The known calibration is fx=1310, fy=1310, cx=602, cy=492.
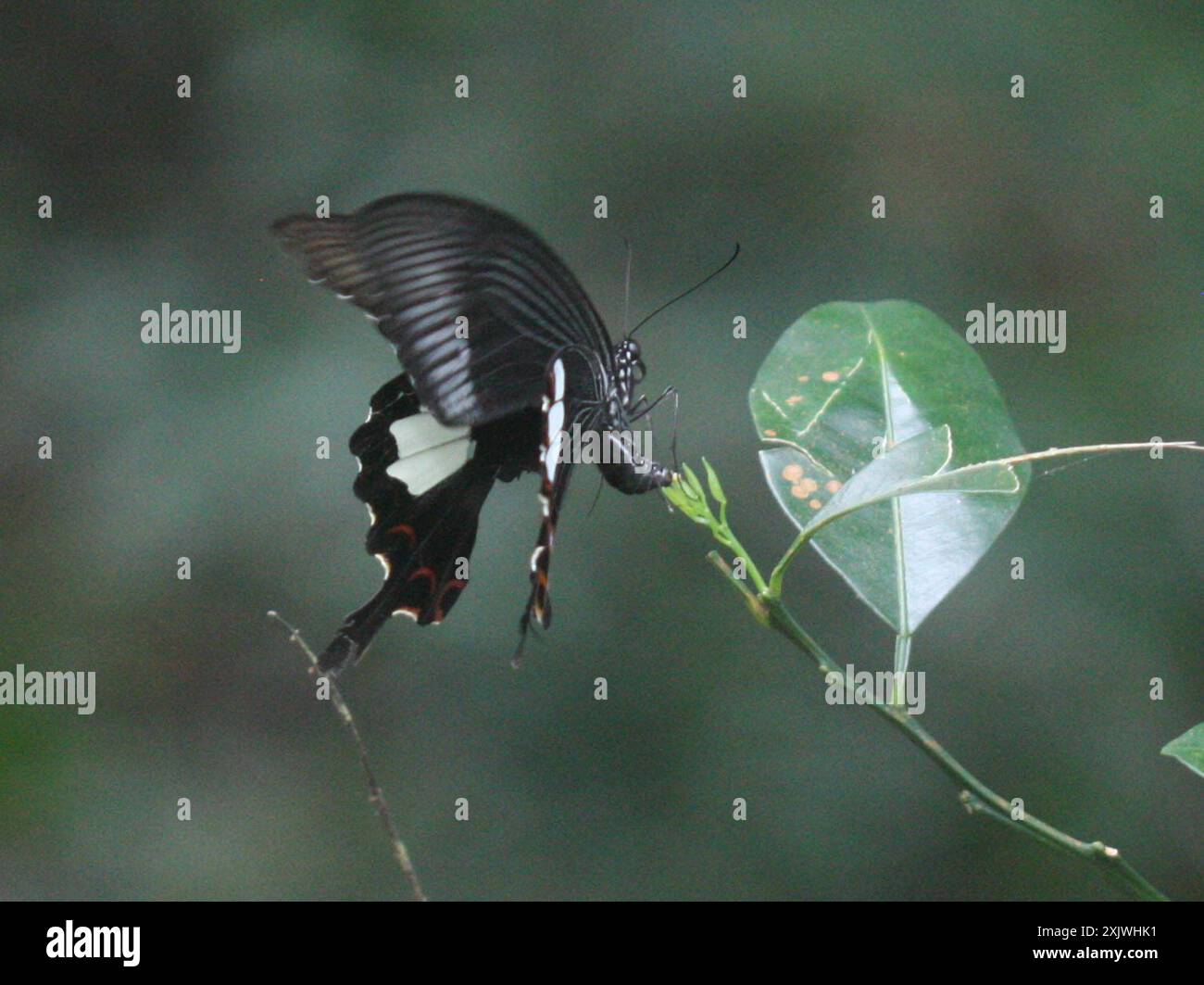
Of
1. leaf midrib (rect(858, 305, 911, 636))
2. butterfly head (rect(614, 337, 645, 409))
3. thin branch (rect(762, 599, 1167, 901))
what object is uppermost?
butterfly head (rect(614, 337, 645, 409))

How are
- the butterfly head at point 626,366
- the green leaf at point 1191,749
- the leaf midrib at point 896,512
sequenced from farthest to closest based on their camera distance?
the butterfly head at point 626,366 < the leaf midrib at point 896,512 < the green leaf at point 1191,749

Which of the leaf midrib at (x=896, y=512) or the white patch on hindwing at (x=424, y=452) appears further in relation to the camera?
the white patch on hindwing at (x=424, y=452)

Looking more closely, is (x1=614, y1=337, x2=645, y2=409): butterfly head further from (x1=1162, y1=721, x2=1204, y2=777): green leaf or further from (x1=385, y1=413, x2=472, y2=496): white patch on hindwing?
(x1=1162, y1=721, x2=1204, y2=777): green leaf

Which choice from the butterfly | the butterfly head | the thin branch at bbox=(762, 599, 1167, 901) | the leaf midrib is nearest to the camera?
the thin branch at bbox=(762, 599, 1167, 901)

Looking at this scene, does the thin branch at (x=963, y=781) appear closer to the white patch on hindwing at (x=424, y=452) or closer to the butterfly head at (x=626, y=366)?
the butterfly head at (x=626, y=366)

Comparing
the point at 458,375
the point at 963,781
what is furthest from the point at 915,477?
the point at 458,375

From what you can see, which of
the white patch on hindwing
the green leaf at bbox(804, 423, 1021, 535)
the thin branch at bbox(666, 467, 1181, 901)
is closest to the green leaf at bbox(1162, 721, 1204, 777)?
the thin branch at bbox(666, 467, 1181, 901)

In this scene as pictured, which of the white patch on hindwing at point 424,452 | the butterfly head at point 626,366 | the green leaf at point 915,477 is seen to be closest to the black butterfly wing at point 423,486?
the white patch on hindwing at point 424,452

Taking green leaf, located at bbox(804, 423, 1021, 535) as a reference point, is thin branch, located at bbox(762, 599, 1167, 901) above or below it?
below
